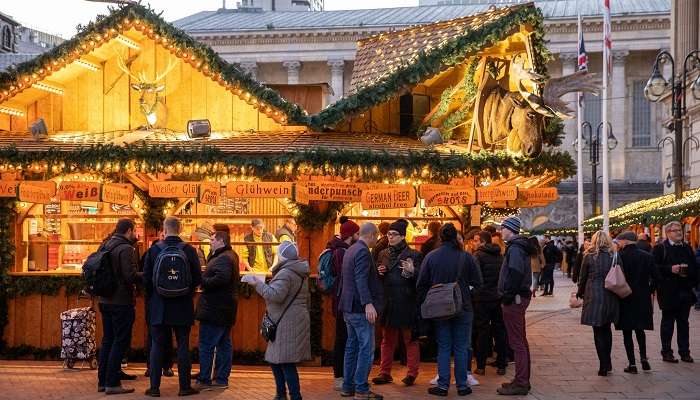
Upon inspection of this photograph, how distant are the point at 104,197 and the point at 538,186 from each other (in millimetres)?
7035

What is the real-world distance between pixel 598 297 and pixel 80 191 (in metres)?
6.49

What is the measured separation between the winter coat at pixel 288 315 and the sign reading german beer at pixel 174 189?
4.34 m

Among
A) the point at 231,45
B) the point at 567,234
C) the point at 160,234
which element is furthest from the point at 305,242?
the point at 231,45

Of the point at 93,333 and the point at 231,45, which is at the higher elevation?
the point at 231,45

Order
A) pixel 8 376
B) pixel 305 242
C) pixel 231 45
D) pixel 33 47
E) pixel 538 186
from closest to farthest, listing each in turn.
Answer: pixel 8 376 < pixel 305 242 < pixel 538 186 < pixel 33 47 < pixel 231 45

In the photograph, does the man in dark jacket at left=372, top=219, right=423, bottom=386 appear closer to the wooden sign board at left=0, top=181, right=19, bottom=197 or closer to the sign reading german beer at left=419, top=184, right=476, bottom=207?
the sign reading german beer at left=419, top=184, right=476, bottom=207

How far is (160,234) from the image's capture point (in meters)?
15.7

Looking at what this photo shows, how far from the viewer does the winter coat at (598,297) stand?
13.9m

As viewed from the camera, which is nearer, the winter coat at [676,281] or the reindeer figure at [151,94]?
the winter coat at [676,281]

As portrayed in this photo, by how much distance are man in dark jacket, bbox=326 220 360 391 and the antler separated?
426 cm

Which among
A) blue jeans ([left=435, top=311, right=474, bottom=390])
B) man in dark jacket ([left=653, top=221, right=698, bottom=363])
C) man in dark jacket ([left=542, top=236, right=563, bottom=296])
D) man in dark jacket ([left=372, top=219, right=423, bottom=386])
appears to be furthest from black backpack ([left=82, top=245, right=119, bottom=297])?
man in dark jacket ([left=542, top=236, right=563, bottom=296])

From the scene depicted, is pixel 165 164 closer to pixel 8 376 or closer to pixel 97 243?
pixel 97 243

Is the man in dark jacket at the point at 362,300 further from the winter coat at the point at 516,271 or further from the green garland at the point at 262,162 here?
the green garland at the point at 262,162

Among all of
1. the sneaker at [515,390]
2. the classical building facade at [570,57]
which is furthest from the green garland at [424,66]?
the classical building facade at [570,57]
